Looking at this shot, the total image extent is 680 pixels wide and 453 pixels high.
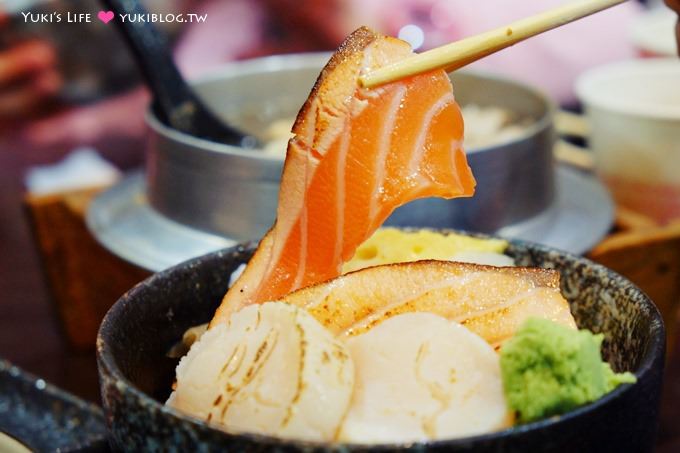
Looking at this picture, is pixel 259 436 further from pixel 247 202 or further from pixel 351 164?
pixel 247 202

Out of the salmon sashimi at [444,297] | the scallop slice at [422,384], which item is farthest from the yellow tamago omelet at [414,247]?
the scallop slice at [422,384]

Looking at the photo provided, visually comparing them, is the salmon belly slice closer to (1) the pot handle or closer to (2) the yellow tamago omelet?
(2) the yellow tamago omelet

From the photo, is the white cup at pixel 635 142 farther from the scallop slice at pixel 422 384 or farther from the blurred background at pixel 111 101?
the scallop slice at pixel 422 384

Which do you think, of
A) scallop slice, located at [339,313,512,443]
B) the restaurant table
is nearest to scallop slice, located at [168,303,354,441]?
scallop slice, located at [339,313,512,443]

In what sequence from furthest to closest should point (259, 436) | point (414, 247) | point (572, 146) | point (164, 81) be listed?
1. point (572, 146)
2. point (164, 81)
3. point (414, 247)
4. point (259, 436)

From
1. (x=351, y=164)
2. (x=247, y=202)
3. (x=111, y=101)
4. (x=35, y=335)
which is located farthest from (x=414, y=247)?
(x=111, y=101)

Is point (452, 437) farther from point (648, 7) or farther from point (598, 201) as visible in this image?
point (648, 7)

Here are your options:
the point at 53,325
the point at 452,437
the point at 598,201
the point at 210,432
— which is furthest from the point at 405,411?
the point at 53,325
